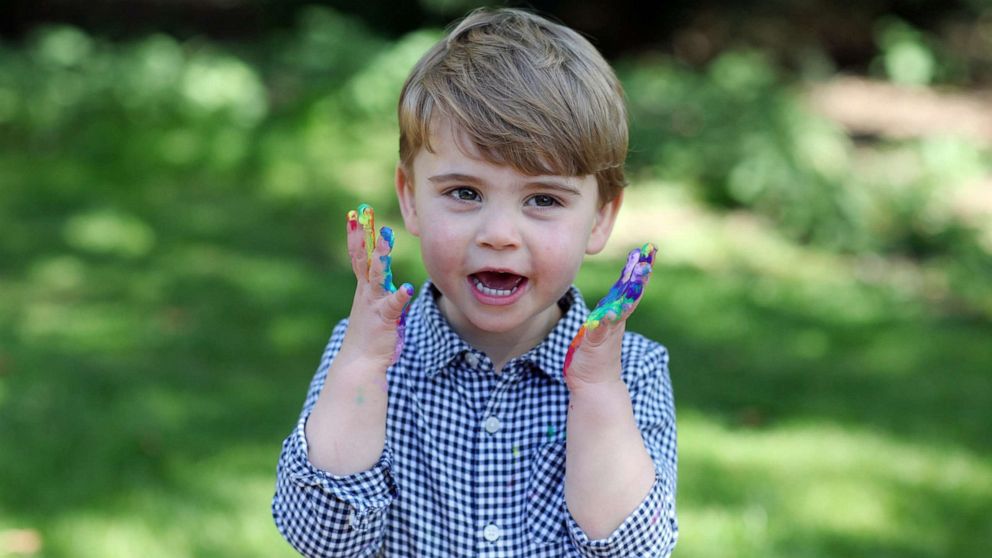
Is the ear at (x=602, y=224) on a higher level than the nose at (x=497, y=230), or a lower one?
higher

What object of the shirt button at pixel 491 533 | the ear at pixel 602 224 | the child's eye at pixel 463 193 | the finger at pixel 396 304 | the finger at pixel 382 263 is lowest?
the shirt button at pixel 491 533

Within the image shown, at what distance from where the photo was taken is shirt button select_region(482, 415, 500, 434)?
1.89 meters

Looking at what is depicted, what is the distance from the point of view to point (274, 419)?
12.9 ft

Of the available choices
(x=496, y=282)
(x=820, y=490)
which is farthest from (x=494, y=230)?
(x=820, y=490)

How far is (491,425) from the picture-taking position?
74.3 inches

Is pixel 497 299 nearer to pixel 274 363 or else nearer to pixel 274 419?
pixel 274 419

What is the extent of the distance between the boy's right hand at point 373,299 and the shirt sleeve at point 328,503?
160 millimetres

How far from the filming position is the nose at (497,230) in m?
1.74

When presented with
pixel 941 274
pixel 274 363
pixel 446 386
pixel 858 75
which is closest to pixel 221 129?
pixel 274 363

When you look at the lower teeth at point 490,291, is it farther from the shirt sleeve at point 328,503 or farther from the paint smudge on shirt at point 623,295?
the shirt sleeve at point 328,503

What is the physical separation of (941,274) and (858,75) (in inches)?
233

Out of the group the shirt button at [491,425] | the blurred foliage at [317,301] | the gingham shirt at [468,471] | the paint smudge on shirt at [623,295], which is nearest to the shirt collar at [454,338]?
the gingham shirt at [468,471]

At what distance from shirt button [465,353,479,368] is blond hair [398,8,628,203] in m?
0.33

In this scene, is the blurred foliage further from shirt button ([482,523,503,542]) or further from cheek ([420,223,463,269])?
cheek ([420,223,463,269])
